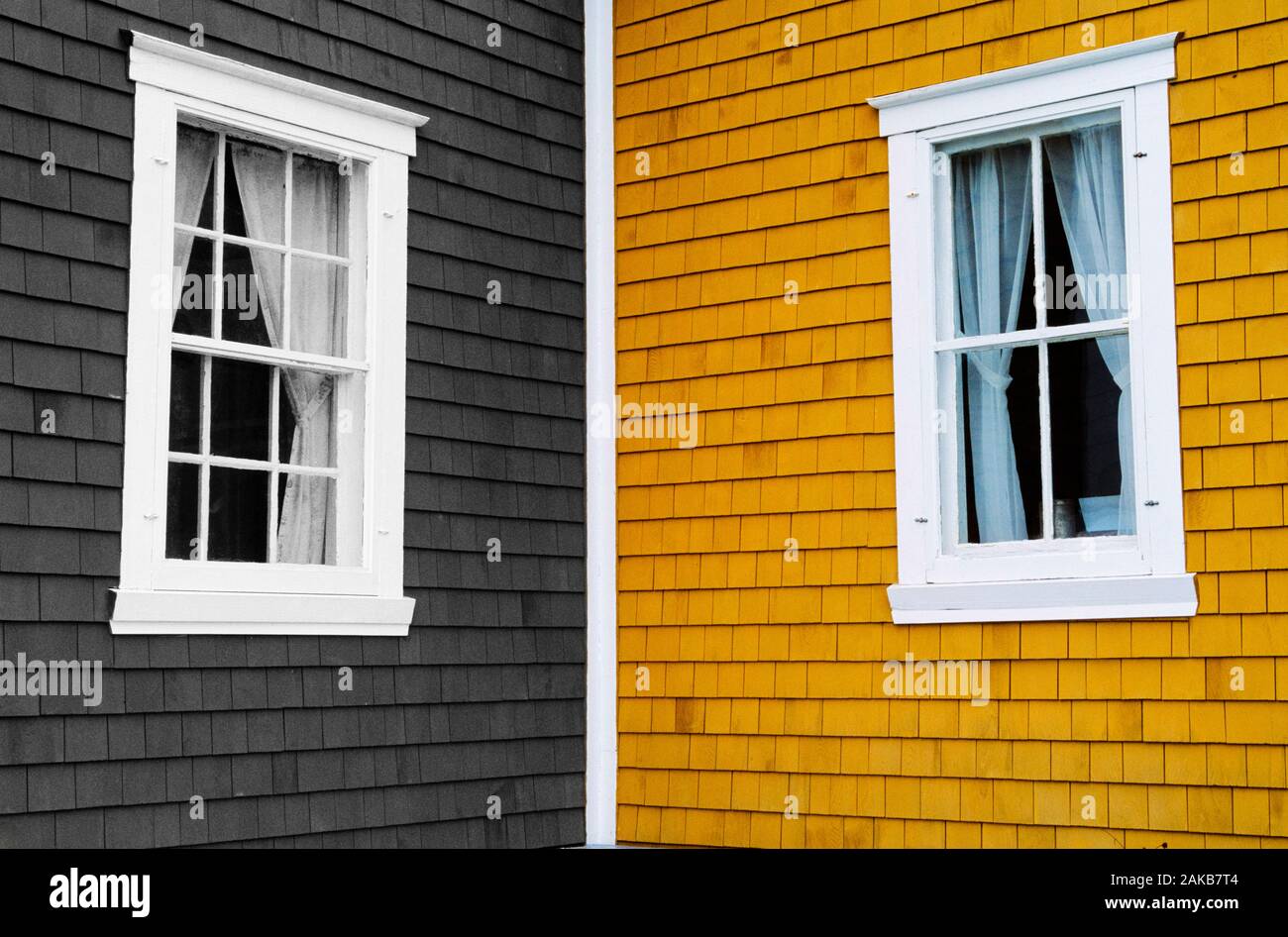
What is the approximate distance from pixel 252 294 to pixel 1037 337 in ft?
9.33

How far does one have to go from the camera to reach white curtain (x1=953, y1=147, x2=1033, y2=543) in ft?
19.7

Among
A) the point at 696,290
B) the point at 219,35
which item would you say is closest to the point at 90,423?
the point at 219,35

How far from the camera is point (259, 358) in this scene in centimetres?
580

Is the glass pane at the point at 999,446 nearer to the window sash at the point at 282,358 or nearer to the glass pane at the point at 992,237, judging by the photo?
the glass pane at the point at 992,237

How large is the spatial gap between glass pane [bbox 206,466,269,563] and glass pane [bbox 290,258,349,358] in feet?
1.79

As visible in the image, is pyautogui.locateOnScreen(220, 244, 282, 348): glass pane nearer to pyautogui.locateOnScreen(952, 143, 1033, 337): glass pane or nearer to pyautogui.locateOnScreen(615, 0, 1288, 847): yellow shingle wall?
pyautogui.locateOnScreen(615, 0, 1288, 847): yellow shingle wall

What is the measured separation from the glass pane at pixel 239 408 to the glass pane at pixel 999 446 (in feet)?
8.38

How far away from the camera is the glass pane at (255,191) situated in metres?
5.82

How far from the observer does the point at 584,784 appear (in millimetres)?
6855

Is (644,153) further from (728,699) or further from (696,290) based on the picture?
(728,699)

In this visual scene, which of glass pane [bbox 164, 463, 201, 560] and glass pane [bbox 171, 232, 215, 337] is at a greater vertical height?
glass pane [bbox 171, 232, 215, 337]

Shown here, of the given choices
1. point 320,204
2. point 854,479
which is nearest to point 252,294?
point 320,204

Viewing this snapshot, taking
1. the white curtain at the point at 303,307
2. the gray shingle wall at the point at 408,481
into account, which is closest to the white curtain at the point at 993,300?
the gray shingle wall at the point at 408,481

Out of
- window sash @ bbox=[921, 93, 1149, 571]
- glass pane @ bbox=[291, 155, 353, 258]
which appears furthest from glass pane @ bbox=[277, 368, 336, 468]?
window sash @ bbox=[921, 93, 1149, 571]
